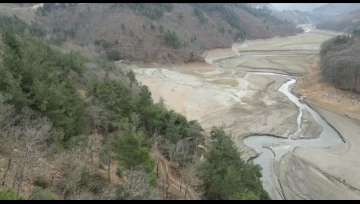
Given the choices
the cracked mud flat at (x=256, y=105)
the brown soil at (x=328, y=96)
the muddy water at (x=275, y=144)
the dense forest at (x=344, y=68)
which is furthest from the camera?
the dense forest at (x=344, y=68)

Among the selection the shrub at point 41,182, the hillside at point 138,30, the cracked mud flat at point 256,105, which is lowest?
the cracked mud flat at point 256,105

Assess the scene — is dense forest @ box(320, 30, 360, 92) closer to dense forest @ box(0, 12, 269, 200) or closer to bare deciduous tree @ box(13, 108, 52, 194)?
dense forest @ box(0, 12, 269, 200)

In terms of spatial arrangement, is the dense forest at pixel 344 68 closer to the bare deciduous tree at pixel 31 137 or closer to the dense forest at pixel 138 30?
the dense forest at pixel 138 30

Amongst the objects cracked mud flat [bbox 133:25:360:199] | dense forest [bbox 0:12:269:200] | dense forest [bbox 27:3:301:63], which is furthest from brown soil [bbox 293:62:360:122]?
dense forest [bbox 27:3:301:63]

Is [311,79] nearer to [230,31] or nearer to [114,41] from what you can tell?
[114,41]

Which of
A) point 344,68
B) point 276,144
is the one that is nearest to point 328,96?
point 344,68

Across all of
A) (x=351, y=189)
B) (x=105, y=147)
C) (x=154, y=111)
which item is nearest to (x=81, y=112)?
(x=105, y=147)

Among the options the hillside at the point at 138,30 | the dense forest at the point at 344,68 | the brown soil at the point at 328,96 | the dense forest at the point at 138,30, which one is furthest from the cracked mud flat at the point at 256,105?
the dense forest at the point at 344,68
